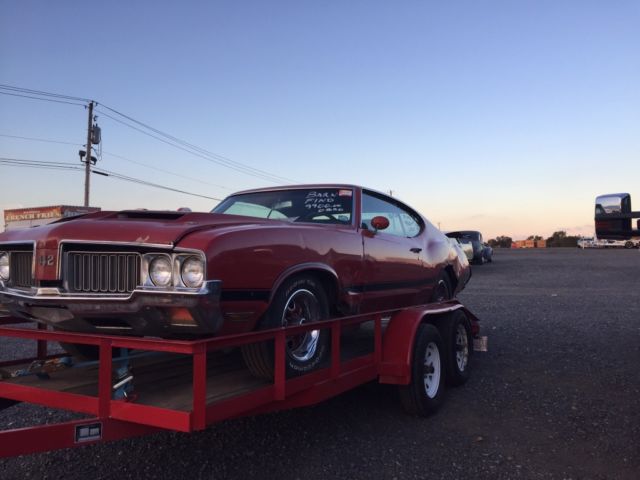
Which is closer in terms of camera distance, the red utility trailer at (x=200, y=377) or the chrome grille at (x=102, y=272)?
the red utility trailer at (x=200, y=377)

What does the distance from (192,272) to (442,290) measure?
13.1ft

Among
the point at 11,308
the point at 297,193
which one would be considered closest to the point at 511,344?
the point at 297,193

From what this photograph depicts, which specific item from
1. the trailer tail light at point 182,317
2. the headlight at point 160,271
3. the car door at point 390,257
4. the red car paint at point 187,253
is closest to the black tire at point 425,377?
the car door at point 390,257

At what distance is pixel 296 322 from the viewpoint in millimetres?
3525

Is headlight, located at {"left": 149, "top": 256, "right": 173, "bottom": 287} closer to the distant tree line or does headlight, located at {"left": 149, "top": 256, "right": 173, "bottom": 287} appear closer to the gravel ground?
the gravel ground

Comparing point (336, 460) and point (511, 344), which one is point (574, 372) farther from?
point (336, 460)

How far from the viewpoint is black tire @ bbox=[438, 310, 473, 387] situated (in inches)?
202

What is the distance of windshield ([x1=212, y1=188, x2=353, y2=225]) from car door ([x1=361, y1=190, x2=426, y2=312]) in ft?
0.70

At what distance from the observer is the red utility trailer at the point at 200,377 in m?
2.49

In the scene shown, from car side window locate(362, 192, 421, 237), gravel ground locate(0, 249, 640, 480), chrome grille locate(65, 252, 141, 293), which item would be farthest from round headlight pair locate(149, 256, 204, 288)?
car side window locate(362, 192, 421, 237)

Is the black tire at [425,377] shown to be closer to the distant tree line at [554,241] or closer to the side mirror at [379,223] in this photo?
the side mirror at [379,223]

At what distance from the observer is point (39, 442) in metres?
2.38

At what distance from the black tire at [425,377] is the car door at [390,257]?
46 centimetres

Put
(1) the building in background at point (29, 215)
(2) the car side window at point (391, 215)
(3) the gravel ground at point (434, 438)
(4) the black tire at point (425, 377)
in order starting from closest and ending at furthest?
1. (3) the gravel ground at point (434, 438)
2. (4) the black tire at point (425, 377)
3. (2) the car side window at point (391, 215)
4. (1) the building in background at point (29, 215)
